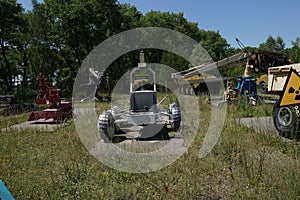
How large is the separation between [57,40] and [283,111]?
30683 millimetres

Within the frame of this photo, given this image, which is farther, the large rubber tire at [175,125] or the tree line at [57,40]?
the tree line at [57,40]

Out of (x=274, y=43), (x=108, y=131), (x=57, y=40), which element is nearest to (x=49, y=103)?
(x=108, y=131)

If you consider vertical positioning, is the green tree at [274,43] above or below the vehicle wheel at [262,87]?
above

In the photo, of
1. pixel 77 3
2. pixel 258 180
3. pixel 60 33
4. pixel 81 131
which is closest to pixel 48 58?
pixel 60 33

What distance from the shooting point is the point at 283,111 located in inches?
235

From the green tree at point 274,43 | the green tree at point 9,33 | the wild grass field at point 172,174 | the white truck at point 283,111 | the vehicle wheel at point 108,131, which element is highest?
the green tree at point 274,43

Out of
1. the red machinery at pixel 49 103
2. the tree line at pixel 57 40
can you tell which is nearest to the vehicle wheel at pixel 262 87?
the tree line at pixel 57 40

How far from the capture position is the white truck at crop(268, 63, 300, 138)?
18.5 feet

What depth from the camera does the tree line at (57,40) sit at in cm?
2691

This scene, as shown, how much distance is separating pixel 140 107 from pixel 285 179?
15.5 ft

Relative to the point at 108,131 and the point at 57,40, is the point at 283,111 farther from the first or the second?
the point at 57,40

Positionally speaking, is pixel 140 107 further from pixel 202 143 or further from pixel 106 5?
pixel 106 5

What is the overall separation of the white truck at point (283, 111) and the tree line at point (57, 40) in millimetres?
19217

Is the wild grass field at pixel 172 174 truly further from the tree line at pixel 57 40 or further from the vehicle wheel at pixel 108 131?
the tree line at pixel 57 40
